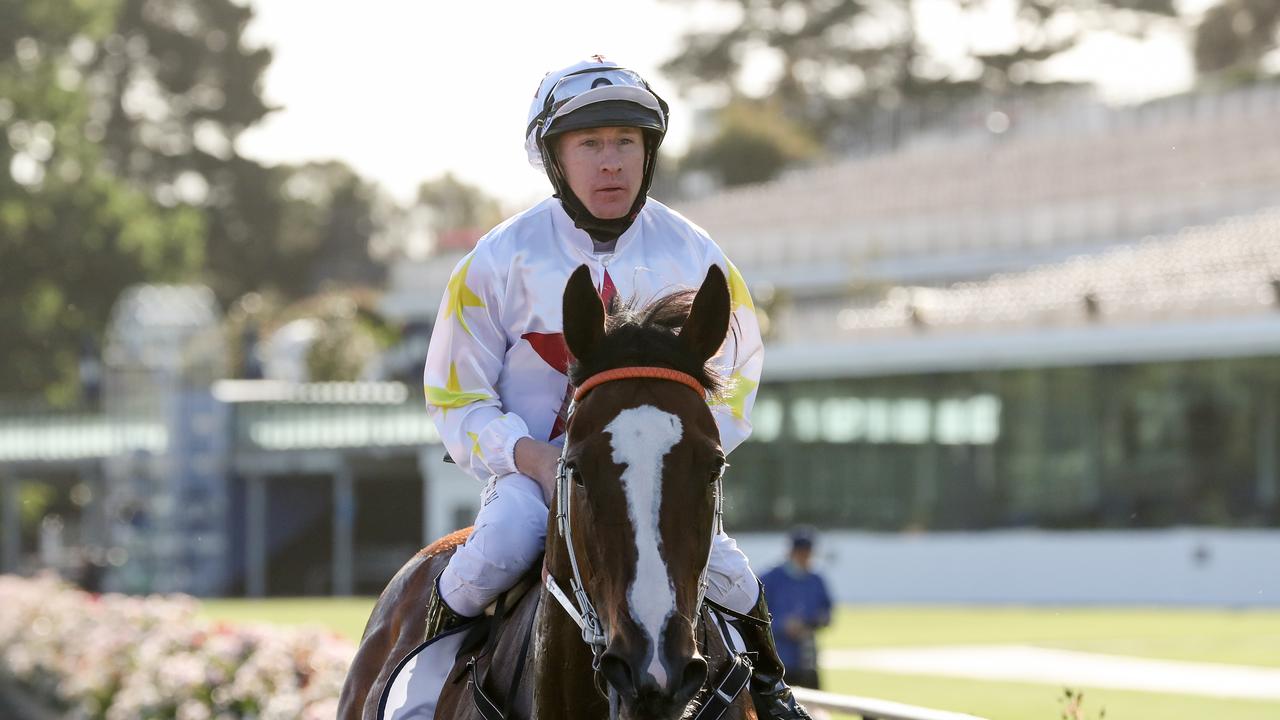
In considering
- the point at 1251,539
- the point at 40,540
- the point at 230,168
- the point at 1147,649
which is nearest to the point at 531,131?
the point at 1147,649

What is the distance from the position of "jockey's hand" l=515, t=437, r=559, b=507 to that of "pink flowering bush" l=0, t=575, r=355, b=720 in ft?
17.0

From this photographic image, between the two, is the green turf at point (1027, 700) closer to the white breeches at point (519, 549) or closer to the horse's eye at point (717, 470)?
the white breeches at point (519, 549)

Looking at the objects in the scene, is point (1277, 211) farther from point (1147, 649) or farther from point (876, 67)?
point (876, 67)

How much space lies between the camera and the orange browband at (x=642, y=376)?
3613 millimetres

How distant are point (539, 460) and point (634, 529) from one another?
0.66 metres

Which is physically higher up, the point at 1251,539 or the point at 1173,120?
the point at 1173,120

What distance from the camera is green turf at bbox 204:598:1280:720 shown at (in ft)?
43.6

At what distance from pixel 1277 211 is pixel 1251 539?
9.90 meters

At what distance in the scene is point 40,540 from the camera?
57.6 m

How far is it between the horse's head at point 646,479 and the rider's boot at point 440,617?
90 cm

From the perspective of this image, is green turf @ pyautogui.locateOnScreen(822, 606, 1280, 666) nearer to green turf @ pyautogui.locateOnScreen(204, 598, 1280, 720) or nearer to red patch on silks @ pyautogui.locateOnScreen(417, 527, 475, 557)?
green turf @ pyautogui.locateOnScreen(204, 598, 1280, 720)

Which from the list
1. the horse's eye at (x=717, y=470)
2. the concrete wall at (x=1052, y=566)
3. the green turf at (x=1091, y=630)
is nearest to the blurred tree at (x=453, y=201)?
the concrete wall at (x=1052, y=566)

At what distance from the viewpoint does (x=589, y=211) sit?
4.43 m

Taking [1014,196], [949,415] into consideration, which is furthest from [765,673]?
[1014,196]
